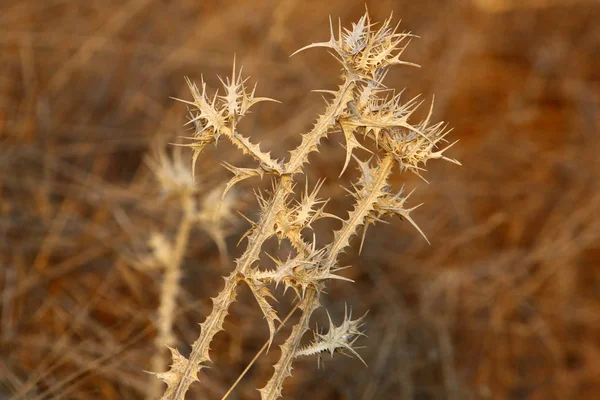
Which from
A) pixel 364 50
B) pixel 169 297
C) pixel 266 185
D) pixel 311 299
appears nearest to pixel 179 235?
pixel 169 297

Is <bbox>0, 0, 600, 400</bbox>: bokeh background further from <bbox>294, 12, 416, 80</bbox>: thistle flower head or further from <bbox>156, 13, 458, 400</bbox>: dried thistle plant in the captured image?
<bbox>294, 12, 416, 80</bbox>: thistle flower head

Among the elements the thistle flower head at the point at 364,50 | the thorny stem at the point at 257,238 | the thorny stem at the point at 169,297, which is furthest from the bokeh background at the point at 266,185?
the thistle flower head at the point at 364,50

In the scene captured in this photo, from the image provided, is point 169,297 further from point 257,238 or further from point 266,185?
point 266,185

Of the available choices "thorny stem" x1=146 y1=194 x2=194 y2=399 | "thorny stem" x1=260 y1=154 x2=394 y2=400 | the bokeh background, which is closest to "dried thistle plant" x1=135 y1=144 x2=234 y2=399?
"thorny stem" x1=146 y1=194 x2=194 y2=399

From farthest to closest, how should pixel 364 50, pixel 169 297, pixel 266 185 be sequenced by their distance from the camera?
pixel 266 185, pixel 169 297, pixel 364 50

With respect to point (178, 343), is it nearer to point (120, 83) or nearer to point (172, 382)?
point (172, 382)

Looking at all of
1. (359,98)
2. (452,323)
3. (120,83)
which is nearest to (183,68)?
(120,83)
